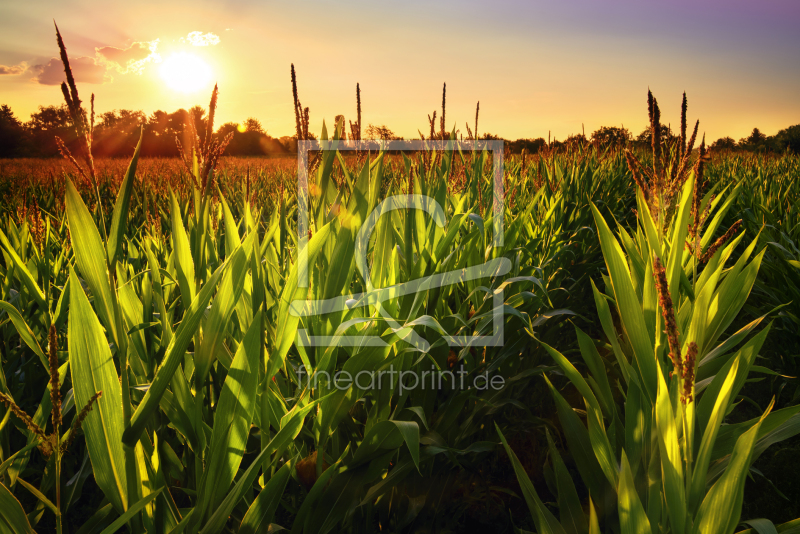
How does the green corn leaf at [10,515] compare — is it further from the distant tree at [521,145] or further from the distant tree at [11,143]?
the distant tree at [11,143]

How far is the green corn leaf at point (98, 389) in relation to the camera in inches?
25.4

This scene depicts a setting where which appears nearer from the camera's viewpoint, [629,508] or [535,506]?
[629,508]

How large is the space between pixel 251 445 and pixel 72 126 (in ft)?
3.01

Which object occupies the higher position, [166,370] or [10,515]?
[166,370]

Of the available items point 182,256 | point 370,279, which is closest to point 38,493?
point 182,256

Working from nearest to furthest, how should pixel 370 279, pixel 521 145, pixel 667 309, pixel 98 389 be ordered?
1. pixel 667 309
2. pixel 98 389
3. pixel 370 279
4. pixel 521 145

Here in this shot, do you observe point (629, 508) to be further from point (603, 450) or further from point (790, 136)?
point (790, 136)

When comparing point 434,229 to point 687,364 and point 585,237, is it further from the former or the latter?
point 585,237

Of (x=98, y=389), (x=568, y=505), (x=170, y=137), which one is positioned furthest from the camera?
(x=170, y=137)

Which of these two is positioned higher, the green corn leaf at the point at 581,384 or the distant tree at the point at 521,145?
the distant tree at the point at 521,145

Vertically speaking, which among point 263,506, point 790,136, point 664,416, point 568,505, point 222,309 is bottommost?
point 568,505

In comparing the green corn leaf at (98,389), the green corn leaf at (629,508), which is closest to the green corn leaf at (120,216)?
the green corn leaf at (98,389)

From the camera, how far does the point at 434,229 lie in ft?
5.12

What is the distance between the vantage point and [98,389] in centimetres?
66
